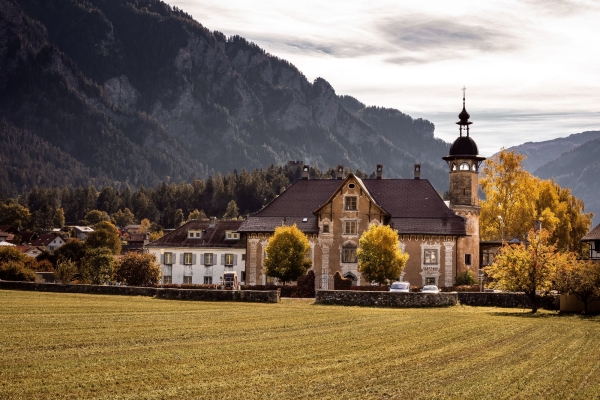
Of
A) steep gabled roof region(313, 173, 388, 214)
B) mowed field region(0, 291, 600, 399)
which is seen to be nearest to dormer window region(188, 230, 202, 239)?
steep gabled roof region(313, 173, 388, 214)

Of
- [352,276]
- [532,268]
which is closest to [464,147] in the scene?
[352,276]

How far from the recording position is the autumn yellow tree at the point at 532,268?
6656 centimetres

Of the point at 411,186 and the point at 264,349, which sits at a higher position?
the point at 411,186

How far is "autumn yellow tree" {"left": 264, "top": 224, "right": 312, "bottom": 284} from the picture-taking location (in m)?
89.0

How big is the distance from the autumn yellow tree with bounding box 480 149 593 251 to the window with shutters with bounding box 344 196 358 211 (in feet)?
62.5

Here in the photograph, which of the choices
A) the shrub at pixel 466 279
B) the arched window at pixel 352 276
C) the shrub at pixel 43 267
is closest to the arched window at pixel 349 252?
the arched window at pixel 352 276

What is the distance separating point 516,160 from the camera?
114 meters

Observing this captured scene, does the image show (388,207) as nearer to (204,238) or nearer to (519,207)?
(519,207)

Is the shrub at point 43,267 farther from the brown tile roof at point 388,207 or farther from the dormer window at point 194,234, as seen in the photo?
the brown tile roof at point 388,207

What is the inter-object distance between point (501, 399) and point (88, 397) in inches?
470

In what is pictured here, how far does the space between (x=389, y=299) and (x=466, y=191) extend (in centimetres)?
3150

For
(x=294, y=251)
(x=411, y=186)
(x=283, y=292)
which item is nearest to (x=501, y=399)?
(x=283, y=292)

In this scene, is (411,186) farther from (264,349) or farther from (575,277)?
(264,349)

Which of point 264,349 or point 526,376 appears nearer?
point 526,376
